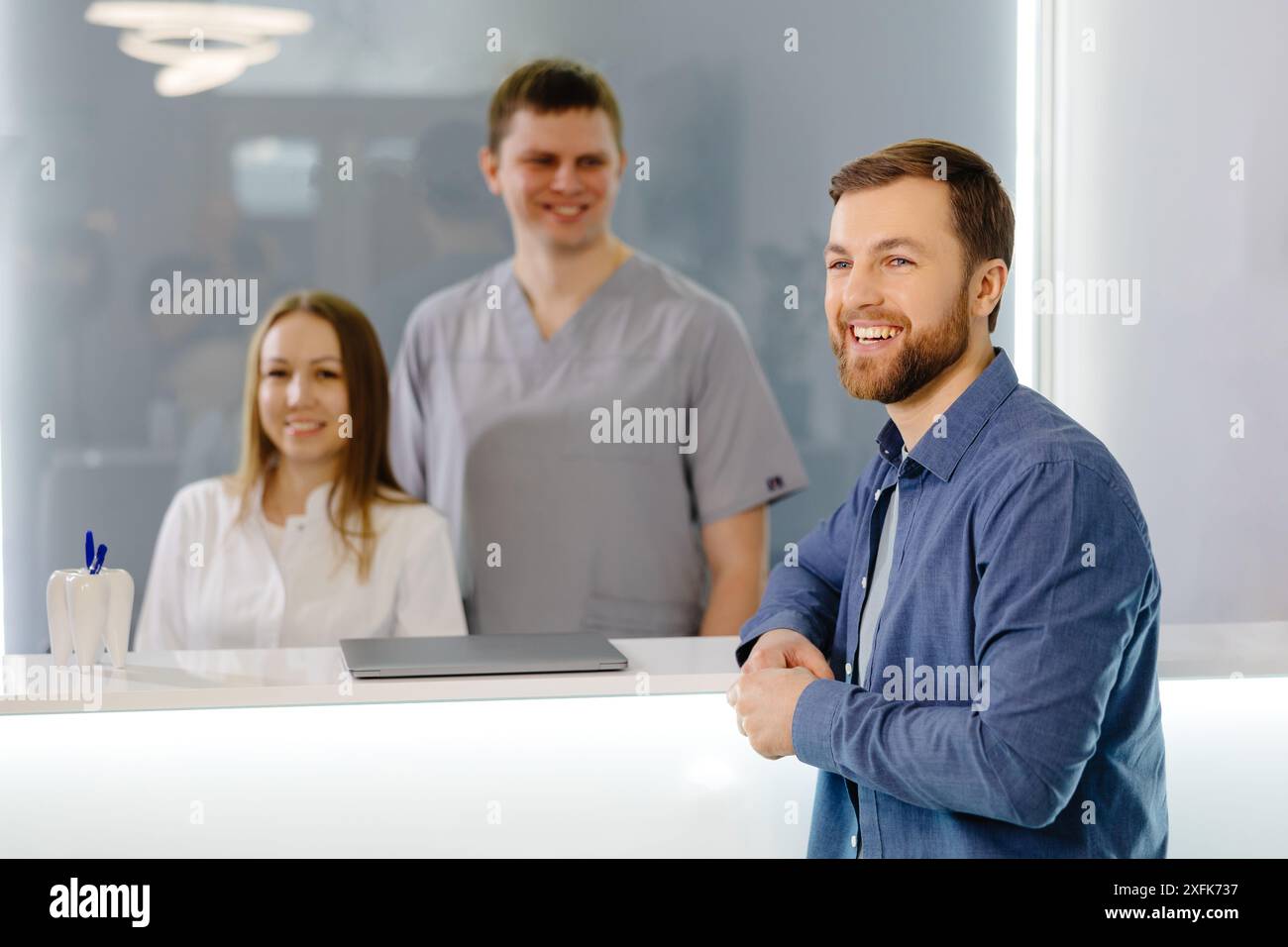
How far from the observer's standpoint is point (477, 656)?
1.93m

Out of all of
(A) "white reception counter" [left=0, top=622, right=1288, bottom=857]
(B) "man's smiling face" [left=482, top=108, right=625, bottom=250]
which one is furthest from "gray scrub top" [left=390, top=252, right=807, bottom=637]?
(A) "white reception counter" [left=0, top=622, right=1288, bottom=857]

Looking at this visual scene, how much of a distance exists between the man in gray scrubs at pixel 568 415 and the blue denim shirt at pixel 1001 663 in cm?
192

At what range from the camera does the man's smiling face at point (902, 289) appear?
134 cm

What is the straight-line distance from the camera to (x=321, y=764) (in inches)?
77.5

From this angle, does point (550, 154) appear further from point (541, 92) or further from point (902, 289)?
point (902, 289)

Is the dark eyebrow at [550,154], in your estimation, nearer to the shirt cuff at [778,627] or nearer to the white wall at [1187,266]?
the white wall at [1187,266]

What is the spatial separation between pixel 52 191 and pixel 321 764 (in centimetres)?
200

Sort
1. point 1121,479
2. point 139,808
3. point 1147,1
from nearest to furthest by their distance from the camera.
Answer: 1. point 1121,479
2. point 139,808
3. point 1147,1

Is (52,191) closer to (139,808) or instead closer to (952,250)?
(139,808)

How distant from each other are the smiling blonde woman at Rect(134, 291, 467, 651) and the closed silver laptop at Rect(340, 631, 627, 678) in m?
0.96

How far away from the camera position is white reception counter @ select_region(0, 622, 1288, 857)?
191cm

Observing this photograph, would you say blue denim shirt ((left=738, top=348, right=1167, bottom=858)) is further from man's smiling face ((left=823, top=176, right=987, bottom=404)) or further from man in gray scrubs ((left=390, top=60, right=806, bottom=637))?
man in gray scrubs ((left=390, top=60, right=806, bottom=637))

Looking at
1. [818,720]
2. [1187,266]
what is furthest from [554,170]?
[818,720]
